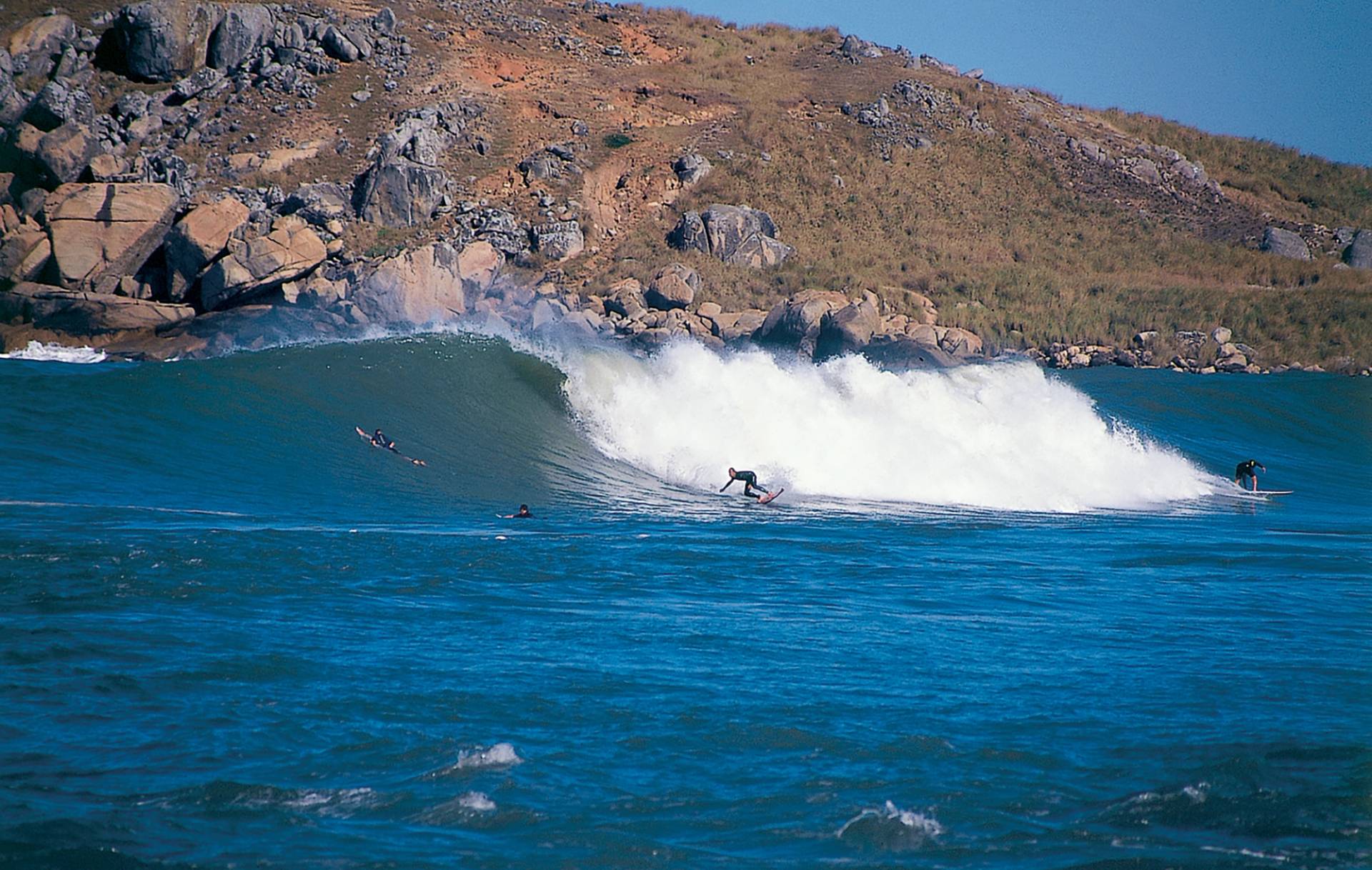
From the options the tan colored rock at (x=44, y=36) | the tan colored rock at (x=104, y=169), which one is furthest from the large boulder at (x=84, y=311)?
the tan colored rock at (x=44, y=36)

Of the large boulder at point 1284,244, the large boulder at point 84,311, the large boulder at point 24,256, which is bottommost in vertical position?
the large boulder at point 84,311

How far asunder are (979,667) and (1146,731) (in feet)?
4.99

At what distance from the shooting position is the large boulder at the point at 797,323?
39438 millimetres

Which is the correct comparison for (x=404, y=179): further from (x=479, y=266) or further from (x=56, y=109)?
(x=56, y=109)

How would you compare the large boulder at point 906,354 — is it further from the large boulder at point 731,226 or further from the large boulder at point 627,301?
the large boulder at point 731,226

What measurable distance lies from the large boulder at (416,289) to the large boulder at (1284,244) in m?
42.7

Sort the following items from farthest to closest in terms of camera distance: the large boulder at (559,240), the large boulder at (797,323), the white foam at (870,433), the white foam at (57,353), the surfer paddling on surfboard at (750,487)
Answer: the large boulder at (559,240) → the large boulder at (797,323) → the white foam at (57,353) → the white foam at (870,433) → the surfer paddling on surfboard at (750,487)

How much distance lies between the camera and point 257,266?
117 ft

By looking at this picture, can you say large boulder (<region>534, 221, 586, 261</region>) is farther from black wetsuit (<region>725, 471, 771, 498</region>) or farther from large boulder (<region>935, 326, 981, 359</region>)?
black wetsuit (<region>725, 471, 771, 498</region>)

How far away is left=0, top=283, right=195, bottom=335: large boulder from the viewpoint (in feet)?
113

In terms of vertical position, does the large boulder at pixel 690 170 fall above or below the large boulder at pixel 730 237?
above

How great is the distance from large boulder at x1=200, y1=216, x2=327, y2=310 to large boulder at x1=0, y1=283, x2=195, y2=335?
3.62 feet

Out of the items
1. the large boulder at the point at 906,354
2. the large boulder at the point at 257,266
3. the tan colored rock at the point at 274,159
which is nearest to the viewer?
the large boulder at the point at 257,266

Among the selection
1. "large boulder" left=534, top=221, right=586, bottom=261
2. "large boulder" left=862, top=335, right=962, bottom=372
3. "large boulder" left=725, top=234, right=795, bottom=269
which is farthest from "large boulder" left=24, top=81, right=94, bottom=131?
"large boulder" left=862, top=335, right=962, bottom=372
